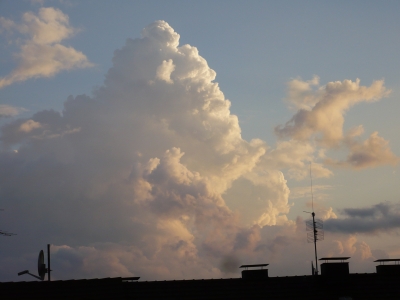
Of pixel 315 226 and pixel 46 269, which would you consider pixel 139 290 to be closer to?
pixel 46 269

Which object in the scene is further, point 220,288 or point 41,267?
point 41,267

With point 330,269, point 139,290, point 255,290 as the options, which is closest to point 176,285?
point 139,290

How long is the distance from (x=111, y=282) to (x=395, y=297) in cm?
2406

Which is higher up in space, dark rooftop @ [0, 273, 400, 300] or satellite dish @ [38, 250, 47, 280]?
satellite dish @ [38, 250, 47, 280]

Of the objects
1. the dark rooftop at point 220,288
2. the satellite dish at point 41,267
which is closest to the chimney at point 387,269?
the dark rooftop at point 220,288

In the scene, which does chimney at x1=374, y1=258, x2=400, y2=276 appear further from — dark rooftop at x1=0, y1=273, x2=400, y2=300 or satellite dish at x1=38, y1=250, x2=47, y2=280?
satellite dish at x1=38, y1=250, x2=47, y2=280

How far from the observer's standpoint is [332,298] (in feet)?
170

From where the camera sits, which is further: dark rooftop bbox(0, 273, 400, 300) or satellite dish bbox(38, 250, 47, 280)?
satellite dish bbox(38, 250, 47, 280)

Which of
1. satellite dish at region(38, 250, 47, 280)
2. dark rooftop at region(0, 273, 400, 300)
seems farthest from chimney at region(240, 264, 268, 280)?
satellite dish at region(38, 250, 47, 280)

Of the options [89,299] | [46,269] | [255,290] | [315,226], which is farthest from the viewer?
[315,226]

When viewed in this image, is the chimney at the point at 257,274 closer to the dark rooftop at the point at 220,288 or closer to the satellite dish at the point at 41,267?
the dark rooftop at the point at 220,288

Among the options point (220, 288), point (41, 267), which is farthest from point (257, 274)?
point (41, 267)

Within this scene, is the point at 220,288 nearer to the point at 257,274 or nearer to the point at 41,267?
the point at 257,274

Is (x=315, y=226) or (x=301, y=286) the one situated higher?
(x=315, y=226)
